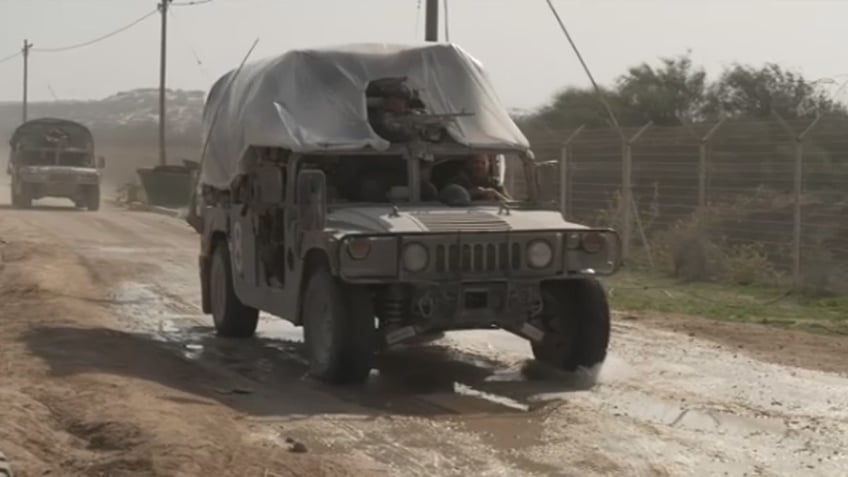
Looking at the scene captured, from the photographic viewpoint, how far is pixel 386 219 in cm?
1073

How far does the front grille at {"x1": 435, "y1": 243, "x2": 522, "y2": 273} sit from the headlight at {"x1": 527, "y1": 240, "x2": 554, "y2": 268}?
0.08 metres

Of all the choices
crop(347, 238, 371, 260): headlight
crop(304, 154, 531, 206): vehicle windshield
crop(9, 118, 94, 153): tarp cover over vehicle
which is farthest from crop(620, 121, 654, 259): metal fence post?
crop(9, 118, 94, 153): tarp cover over vehicle

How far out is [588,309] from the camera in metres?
11.3

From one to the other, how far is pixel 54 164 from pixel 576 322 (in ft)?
109

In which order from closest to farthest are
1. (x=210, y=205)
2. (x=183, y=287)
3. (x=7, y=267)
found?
(x=210, y=205)
(x=183, y=287)
(x=7, y=267)

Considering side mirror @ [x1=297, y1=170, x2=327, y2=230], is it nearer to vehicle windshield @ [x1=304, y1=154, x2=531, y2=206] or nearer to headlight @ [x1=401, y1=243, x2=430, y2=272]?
vehicle windshield @ [x1=304, y1=154, x2=531, y2=206]

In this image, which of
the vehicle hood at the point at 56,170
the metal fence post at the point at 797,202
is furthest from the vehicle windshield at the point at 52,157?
the metal fence post at the point at 797,202

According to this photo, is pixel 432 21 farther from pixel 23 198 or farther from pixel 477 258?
pixel 23 198

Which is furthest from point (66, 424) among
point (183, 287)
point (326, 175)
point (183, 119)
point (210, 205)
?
point (183, 119)

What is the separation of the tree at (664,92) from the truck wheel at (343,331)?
1112 inches

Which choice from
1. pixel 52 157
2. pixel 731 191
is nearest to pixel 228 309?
pixel 731 191

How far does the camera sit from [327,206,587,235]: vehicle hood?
1059 cm

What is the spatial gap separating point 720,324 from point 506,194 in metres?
3.60

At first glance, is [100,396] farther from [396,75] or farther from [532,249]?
[396,75]
